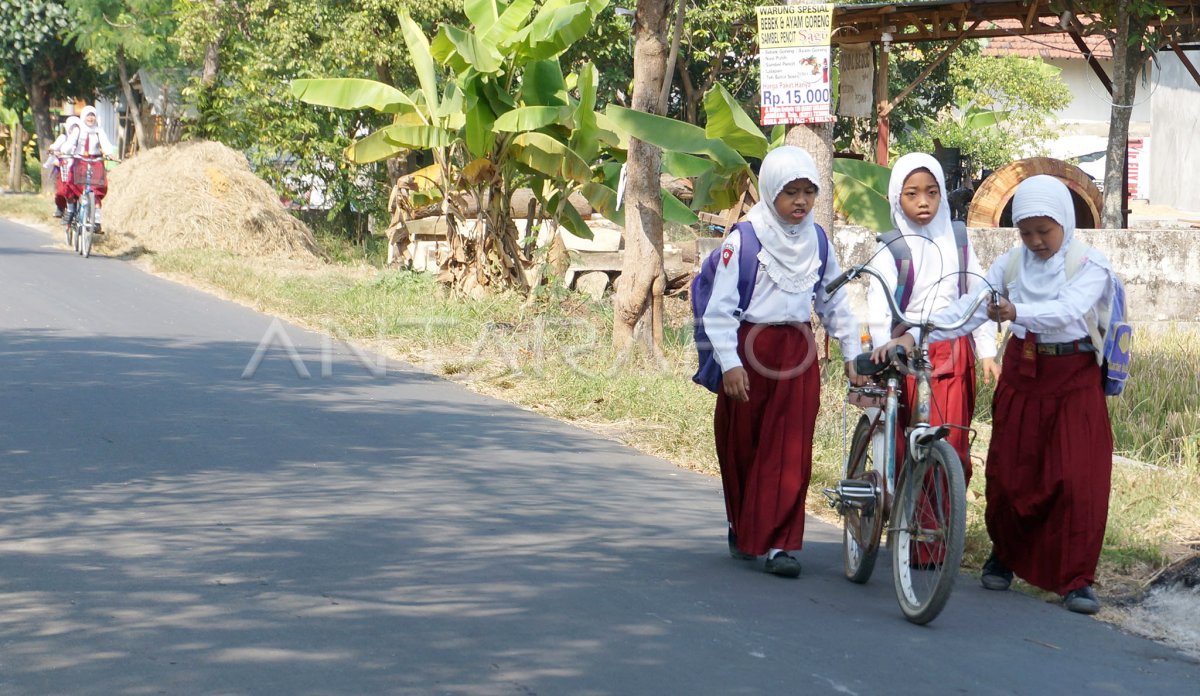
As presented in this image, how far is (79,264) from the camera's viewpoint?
19125mm

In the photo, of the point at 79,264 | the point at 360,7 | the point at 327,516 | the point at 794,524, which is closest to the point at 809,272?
the point at 794,524

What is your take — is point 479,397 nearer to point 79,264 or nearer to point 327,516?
point 327,516

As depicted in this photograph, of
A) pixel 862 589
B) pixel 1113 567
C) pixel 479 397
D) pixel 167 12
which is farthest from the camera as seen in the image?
pixel 167 12

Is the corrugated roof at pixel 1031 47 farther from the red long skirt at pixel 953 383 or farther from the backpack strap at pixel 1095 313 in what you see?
the backpack strap at pixel 1095 313

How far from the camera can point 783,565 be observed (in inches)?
243

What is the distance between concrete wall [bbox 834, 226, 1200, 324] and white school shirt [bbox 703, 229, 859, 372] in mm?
8746

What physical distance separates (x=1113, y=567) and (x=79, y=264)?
15.5m

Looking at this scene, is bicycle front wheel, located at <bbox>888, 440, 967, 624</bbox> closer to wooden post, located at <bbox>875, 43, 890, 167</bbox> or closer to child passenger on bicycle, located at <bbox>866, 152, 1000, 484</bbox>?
child passenger on bicycle, located at <bbox>866, 152, 1000, 484</bbox>

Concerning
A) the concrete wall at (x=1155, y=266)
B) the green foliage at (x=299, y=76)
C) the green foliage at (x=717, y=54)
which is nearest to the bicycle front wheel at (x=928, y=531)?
the concrete wall at (x=1155, y=266)

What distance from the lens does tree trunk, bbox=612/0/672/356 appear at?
38.2 feet

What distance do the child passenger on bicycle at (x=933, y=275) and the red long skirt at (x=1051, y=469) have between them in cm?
21

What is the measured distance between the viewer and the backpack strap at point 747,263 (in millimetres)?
6227

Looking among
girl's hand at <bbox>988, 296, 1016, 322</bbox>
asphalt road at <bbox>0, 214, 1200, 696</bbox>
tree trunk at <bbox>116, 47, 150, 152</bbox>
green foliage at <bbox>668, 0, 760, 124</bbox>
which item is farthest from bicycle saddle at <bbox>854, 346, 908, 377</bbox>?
tree trunk at <bbox>116, 47, 150, 152</bbox>

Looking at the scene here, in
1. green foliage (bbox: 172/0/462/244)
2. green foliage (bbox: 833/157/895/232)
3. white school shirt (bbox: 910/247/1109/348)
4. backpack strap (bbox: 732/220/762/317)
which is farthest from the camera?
green foliage (bbox: 172/0/462/244)
